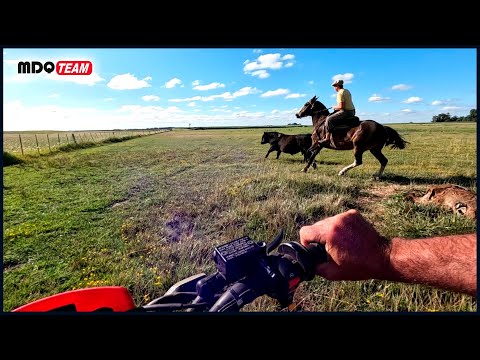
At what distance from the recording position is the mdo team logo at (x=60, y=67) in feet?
7.47

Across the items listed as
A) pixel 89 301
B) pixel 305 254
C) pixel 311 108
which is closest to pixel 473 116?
pixel 311 108

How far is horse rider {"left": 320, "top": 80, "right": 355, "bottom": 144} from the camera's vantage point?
2.52 metres

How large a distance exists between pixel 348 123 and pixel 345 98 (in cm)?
32

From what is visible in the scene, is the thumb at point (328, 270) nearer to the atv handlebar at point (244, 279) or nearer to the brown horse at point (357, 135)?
the atv handlebar at point (244, 279)

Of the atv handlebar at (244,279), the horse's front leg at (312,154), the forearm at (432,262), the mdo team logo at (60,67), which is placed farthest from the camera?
the horse's front leg at (312,154)

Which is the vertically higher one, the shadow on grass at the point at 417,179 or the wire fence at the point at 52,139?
the wire fence at the point at 52,139

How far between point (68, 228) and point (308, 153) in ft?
6.66

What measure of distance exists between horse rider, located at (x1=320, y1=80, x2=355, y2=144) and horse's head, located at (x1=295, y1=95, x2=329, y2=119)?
0.26 feet

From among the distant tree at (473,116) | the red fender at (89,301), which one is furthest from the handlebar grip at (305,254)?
the distant tree at (473,116)

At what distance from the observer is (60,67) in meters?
2.32

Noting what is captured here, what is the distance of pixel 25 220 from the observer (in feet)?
8.08

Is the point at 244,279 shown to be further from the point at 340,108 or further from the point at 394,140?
the point at 394,140

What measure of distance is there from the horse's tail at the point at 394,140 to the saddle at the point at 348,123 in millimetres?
245

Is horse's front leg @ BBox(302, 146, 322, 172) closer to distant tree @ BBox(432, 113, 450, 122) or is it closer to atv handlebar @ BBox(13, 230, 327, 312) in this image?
distant tree @ BBox(432, 113, 450, 122)
